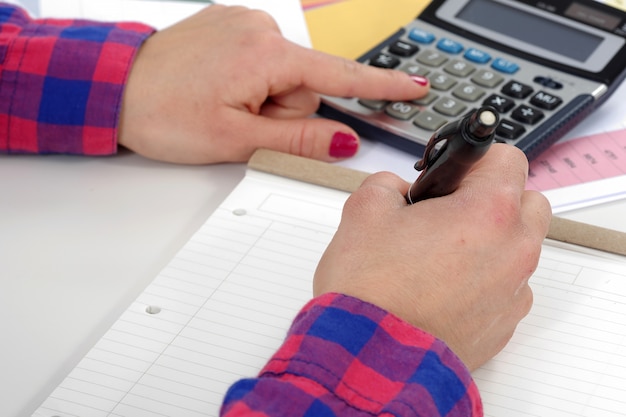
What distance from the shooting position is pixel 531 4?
2.74 ft

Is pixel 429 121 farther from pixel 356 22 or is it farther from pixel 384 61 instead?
pixel 356 22

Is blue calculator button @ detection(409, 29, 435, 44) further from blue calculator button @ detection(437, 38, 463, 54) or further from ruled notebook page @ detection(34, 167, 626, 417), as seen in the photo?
ruled notebook page @ detection(34, 167, 626, 417)

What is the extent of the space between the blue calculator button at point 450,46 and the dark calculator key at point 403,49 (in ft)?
0.07

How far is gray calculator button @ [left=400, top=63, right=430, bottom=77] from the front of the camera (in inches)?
30.8

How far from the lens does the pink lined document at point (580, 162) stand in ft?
2.30

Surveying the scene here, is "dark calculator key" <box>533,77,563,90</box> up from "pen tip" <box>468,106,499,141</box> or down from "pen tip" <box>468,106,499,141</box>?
down

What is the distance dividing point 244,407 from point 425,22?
1.71ft

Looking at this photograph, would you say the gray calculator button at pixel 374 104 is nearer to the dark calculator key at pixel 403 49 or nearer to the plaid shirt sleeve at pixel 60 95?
the dark calculator key at pixel 403 49

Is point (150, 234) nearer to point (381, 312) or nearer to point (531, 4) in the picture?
point (381, 312)

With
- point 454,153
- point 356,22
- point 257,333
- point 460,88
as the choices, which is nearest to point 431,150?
point 454,153

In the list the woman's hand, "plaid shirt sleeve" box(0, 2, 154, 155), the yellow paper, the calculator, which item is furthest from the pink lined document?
"plaid shirt sleeve" box(0, 2, 154, 155)

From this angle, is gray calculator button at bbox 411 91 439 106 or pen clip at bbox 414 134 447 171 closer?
pen clip at bbox 414 134 447 171

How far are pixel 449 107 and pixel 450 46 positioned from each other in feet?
0.29

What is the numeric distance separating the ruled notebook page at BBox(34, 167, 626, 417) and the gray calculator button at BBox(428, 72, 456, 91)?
19 centimetres
